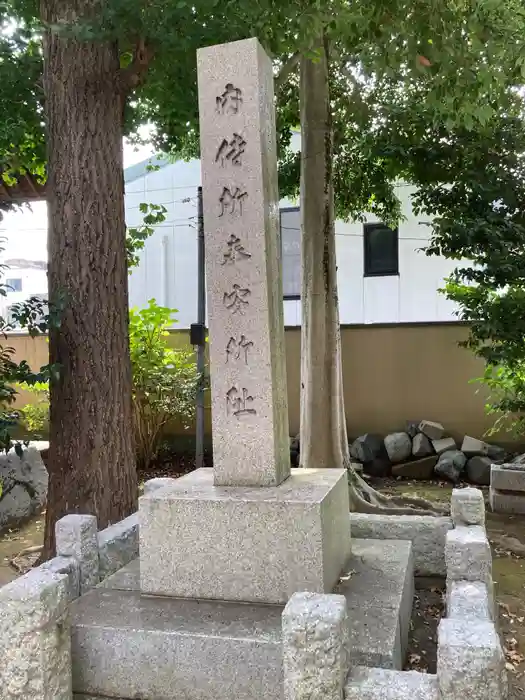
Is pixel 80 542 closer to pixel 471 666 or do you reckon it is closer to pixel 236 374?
pixel 236 374

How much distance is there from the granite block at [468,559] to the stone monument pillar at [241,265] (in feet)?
3.37

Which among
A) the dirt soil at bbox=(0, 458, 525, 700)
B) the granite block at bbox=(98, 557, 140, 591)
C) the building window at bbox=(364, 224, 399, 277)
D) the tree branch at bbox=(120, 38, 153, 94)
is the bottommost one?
the dirt soil at bbox=(0, 458, 525, 700)

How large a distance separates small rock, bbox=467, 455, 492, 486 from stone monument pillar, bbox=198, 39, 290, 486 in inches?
241

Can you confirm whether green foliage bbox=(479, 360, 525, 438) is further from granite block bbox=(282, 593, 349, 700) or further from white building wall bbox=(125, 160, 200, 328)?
white building wall bbox=(125, 160, 200, 328)

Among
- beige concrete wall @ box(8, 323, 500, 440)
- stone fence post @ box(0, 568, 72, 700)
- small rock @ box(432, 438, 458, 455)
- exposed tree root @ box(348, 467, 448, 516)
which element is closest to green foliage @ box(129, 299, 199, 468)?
beige concrete wall @ box(8, 323, 500, 440)

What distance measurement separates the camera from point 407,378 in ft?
32.5

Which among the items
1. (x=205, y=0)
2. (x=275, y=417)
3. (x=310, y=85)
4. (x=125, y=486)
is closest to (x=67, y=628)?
(x=275, y=417)

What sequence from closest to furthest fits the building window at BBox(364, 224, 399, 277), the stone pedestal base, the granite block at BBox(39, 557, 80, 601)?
1. the stone pedestal base
2. the granite block at BBox(39, 557, 80, 601)
3. the building window at BBox(364, 224, 399, 277)

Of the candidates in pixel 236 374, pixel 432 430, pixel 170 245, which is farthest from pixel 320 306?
pixel 170 245

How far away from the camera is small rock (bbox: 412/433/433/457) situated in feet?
30.7

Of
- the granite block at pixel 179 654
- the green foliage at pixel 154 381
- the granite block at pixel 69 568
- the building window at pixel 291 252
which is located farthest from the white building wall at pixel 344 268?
the granite block at pixel 179 654

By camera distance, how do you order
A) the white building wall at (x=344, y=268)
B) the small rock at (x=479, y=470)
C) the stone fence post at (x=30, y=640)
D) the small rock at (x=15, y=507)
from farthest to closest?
the white building wall at (x=344, y=268), the small rock at (x=479, y=470), the small rock at (x=15, y=507), the stone fence post at (x=30, y=640)

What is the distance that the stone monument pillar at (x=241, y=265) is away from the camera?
3441 millimetres

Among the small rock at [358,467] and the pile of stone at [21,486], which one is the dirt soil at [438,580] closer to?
the pile of stone at [21,486]
